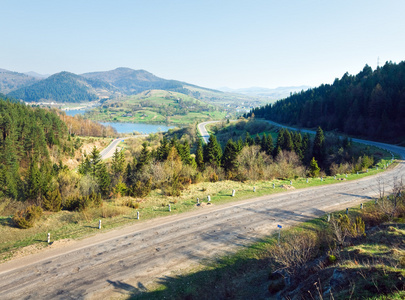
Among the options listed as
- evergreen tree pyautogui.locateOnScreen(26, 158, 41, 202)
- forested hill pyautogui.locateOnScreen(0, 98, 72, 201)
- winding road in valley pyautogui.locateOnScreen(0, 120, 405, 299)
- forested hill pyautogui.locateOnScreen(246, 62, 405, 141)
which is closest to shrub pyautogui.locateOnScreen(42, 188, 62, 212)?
evergreen tree pyautogui.locateOnScreen(26, 158, 41, 202)

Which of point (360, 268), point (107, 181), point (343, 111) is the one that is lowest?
point (107, 181)

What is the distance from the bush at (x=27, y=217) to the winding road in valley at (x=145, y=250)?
4.71m

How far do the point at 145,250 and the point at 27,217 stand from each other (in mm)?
11255

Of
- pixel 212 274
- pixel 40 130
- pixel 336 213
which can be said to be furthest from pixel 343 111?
pixel 40 130

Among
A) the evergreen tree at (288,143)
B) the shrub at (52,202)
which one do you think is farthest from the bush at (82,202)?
the evergreen tree at (288,143)

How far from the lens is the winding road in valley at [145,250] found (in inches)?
491

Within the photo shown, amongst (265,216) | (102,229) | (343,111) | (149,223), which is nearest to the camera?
(102,229)

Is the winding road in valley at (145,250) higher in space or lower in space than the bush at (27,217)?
lower

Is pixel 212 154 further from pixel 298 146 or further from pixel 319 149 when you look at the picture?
pixel 319 149

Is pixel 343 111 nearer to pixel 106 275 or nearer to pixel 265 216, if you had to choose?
pixel 265 216

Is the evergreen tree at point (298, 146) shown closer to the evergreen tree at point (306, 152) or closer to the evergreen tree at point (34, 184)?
the evergreen tree at point (306, 152)

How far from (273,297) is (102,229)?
1423 centimetres

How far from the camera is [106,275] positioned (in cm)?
1337

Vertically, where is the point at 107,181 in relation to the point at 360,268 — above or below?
below
